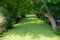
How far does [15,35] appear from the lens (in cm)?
1041

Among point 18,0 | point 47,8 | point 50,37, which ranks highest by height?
point 18,0

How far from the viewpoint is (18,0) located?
12.4 meters

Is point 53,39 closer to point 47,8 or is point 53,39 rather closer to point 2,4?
point 47,8

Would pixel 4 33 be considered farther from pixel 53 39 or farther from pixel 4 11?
pixel 53 39

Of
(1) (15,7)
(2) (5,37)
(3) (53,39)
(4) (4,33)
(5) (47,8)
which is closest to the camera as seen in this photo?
(3) (53,39)

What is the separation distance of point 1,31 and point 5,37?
1279 millimetres

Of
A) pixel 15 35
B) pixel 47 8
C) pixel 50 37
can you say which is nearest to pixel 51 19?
pixel 47 8

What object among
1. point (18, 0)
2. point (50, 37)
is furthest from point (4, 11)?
point (50, 37)

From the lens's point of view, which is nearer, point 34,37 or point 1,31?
point 34,37

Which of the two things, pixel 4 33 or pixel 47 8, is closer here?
pixel 4 33

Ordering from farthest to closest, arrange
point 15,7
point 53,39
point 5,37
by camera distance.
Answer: point 15,7 < point 5,37 < point 53,39

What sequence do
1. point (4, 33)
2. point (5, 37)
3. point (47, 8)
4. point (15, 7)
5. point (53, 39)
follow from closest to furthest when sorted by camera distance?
point (53, 39), point (5, 37), point (4, 33), point (47, 8), point (15, 7)

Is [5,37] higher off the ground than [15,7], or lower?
lower

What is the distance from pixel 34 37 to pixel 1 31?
106 inches
